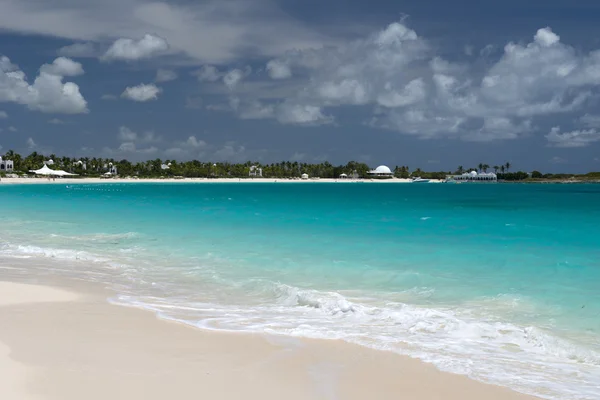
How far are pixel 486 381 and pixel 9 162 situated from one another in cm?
20540

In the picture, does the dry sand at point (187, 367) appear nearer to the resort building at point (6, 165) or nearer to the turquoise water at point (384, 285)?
the turquoise water at point (384, 285)

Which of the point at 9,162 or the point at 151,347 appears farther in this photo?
the point at 9,162

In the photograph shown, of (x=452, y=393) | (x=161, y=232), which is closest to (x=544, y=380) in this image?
(x=452, y=393)

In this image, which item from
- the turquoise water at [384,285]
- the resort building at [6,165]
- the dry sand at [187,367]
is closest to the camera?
the dry sand at [187,367]

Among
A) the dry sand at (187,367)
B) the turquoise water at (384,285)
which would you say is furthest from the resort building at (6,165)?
the dry sand at (187,367)

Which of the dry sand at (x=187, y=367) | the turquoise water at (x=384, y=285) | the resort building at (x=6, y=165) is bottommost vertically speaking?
the turquoise water at (x=384, y=285)

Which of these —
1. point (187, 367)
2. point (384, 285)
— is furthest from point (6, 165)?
point (187, 367)

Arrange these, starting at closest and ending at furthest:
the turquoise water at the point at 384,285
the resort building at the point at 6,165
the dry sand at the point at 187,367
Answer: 1. the dry sand at the point at 187,367
2. the turquoise water at the point at 384,285
3. the resort building at the point at 6,165

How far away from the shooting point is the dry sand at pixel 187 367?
6254mm

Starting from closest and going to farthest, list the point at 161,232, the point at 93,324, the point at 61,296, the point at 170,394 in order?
the point at 170,394 < the point at 93,324 < the point at 61,296 < the point at 161,232

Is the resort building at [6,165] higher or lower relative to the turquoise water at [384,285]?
higher

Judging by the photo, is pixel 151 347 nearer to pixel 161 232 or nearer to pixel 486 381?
pixel 486 381

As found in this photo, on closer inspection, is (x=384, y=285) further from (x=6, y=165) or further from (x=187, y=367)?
(x=6, y=165)

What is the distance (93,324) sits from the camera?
9.19m
